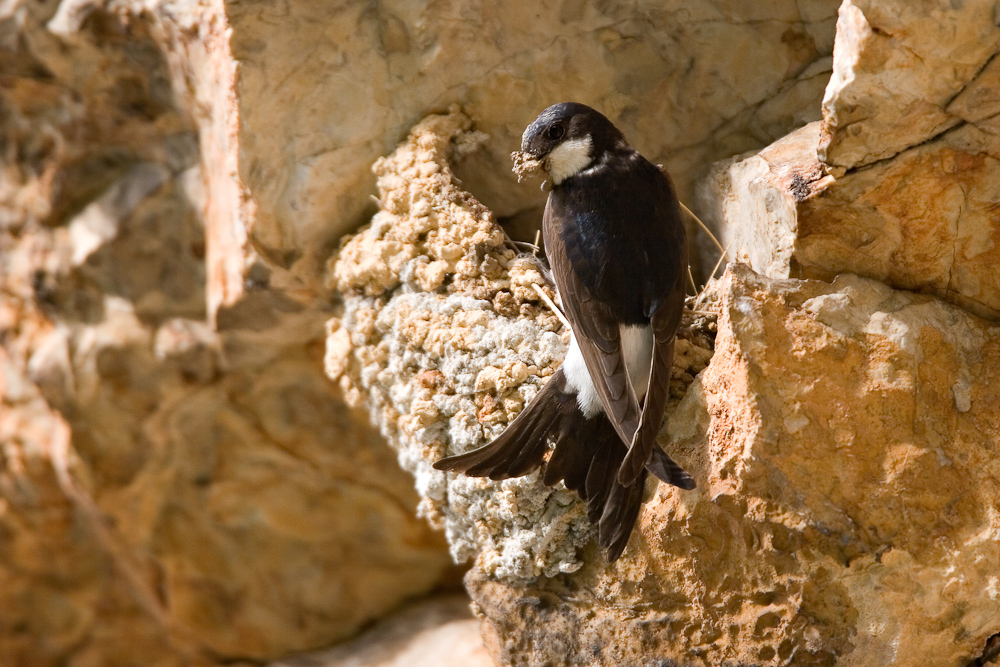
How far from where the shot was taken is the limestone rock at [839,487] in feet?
4.80

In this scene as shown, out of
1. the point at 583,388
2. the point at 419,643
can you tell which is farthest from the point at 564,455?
the point at 419,643

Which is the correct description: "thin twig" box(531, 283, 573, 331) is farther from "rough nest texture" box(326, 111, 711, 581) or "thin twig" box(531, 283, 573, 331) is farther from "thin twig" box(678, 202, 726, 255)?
"thin twig" box(678, 202, 726, 255)

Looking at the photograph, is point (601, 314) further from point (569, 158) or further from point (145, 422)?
point (145, 422)

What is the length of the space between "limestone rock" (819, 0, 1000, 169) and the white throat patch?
502 mm

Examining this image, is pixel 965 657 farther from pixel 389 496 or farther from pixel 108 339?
pixel 108 339

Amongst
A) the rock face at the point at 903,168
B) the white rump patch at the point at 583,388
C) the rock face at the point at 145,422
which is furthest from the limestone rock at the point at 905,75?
the rock face at the point at 145,422

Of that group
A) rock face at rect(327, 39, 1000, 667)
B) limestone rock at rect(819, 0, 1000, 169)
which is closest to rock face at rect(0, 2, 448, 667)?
rock face at rect(327, 39, 1000, 667)

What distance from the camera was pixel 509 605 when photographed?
183cm

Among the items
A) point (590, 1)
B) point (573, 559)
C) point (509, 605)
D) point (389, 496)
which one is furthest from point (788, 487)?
point (389, 496)

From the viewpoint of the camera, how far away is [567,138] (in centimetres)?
180

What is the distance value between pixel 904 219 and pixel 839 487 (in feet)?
1.59

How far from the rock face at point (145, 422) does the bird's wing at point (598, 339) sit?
0.93 metres

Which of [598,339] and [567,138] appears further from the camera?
[567,138]

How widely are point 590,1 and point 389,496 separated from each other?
1.85 metres
